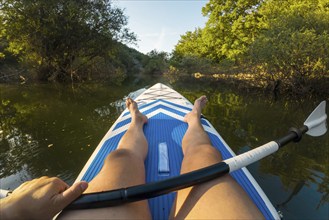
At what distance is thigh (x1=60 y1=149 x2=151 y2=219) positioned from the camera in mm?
1046

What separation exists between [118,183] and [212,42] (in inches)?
1018

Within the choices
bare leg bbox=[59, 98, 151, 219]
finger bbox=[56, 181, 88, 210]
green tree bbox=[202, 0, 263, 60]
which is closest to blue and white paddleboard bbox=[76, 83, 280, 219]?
bare leg bbox=[59, 98, 151, 219]

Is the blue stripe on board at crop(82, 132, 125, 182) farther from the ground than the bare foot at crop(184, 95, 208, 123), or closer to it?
closer to it

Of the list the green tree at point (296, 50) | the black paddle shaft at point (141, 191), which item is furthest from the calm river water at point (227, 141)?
the green tree at point (296, 50)

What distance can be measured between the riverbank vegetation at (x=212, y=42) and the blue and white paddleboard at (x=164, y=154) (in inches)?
322

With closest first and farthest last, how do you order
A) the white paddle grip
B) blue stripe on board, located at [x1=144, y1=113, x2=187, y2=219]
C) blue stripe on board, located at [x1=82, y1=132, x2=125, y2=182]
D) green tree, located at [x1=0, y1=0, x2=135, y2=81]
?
the white paddle grip < blue stripe on board, located at [x1=144, y1=113, x2=187, y2=219] < blue stripe on board, located at [x1=82, y1=132, x2=125, y2=182] < green tree, located at [x1=0, y1=0, x2=135, y2=81]

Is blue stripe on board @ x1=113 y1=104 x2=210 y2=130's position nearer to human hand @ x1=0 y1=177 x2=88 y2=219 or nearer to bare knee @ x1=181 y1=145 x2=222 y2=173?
bare knee @ x1=181 y1=145 x2=222 y2=173

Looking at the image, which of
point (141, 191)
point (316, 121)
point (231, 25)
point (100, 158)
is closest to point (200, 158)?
point (141, 191)

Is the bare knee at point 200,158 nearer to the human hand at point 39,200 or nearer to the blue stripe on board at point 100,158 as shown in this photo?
the human hand at point 39,200

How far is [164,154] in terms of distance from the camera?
2.21 meters

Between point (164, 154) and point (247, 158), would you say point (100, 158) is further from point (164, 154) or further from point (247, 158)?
point (247, 158)

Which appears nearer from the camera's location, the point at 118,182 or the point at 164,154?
the point at 118,182

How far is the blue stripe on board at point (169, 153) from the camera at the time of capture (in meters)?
1.58

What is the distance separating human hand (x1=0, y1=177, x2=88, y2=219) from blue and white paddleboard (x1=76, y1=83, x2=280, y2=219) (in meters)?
0.61
